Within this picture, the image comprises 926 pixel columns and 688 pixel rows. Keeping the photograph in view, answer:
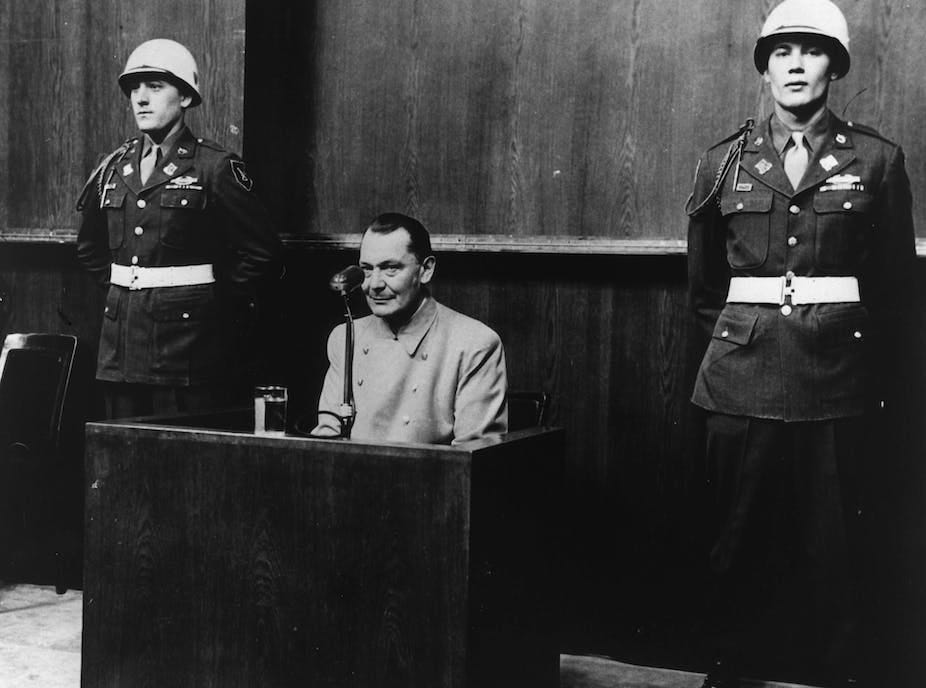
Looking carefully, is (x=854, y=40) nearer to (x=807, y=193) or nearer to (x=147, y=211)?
(x=807, y=193)

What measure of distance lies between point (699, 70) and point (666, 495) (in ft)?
4.29

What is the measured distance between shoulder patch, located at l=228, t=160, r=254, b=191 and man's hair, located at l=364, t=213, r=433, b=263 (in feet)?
2.69

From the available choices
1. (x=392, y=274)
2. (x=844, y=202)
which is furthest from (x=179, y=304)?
(x=844, y=202)

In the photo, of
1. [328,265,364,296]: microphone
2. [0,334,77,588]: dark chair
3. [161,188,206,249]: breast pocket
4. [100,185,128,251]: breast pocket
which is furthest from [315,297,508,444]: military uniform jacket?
[0,334,77,588]: dark chair

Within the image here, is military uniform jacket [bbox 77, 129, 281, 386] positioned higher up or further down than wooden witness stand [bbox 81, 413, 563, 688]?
higher up

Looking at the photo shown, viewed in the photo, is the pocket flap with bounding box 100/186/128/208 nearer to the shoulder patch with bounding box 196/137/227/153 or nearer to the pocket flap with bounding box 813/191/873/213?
the shoulder patch with bounding box 196/137/227/153

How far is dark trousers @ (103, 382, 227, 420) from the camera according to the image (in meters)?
3.59

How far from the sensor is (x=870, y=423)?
10.8 ft

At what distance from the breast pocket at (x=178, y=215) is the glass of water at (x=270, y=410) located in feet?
3.47

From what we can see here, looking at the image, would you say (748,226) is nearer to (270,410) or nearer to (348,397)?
(348,397)

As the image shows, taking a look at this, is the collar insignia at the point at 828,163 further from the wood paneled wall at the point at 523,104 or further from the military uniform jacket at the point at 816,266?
the wood paneled wall at the point at 523,104

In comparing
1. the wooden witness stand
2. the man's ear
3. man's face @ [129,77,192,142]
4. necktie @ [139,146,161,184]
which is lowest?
the wooden witness stand

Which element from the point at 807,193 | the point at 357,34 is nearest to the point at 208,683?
the point at 807,193

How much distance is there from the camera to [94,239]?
383 centimetres
